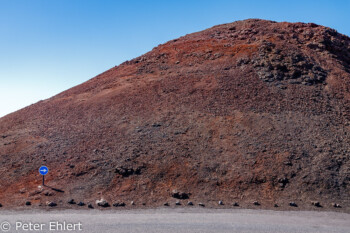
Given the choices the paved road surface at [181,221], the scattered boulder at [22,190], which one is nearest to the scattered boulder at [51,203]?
the paved road surface at [181,221]

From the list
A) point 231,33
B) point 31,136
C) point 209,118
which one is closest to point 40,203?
point 31,136

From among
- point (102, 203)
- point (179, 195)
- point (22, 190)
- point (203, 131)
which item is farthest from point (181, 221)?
point (203, 131)

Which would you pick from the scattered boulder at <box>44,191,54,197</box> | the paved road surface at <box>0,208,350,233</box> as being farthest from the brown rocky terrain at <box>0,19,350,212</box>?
the paved road surface at <box>0,208,350,233</box>

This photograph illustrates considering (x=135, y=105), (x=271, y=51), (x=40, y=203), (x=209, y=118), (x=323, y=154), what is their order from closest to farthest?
(x=40, y=203) < (x=323, y=154) < (x=209, y=118) < (x=135, y=105) < (x=271, y=51)

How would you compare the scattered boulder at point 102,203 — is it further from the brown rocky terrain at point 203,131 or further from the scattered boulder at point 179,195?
the scattered boulder at point 179,195

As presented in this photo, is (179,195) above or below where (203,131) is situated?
below

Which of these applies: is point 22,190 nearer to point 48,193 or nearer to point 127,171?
point 48,193

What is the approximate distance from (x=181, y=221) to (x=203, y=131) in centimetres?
823

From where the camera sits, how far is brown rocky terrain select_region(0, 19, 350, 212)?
1331 cm

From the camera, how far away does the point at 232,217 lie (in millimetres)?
10305

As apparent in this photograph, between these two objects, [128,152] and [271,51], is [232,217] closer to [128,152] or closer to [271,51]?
[128,152]

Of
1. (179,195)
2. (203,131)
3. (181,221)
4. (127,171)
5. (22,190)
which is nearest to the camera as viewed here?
(181,221)

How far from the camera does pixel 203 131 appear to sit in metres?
17.5

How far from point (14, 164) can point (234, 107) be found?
1237cm
